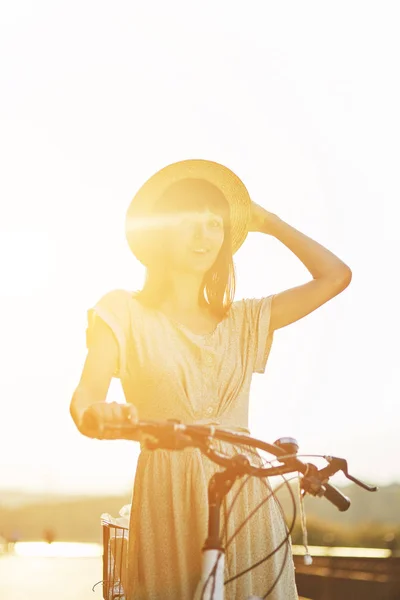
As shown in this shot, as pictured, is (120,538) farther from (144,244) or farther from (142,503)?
(144,244)

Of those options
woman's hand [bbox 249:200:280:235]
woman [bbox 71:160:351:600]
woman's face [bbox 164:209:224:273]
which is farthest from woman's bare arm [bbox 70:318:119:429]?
woman's hand [bbox 249:200:280:235]

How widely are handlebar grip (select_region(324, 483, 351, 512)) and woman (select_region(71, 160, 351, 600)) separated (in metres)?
0.29

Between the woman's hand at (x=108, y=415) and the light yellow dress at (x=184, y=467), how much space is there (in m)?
0.76

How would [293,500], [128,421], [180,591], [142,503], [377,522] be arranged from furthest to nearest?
[377,522] < [142,503] < [180,591] < [293,500] < [128,421]

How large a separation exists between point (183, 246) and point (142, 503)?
3.18ft

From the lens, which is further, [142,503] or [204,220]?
[204,220]

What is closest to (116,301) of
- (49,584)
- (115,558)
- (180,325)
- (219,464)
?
(180,325)

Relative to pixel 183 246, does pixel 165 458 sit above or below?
below

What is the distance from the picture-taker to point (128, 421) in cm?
183

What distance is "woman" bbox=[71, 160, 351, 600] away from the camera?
2.57 meters

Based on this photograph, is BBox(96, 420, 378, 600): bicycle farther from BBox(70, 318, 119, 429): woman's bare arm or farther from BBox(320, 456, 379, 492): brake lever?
BBox(70, 318, 119, 429): woman's bare arm

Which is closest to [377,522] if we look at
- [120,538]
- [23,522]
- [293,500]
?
[120,538]

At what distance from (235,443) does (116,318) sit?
0.86 metres

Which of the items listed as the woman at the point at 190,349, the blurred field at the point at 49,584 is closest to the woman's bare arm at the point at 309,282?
the woman at the point at 190,349
